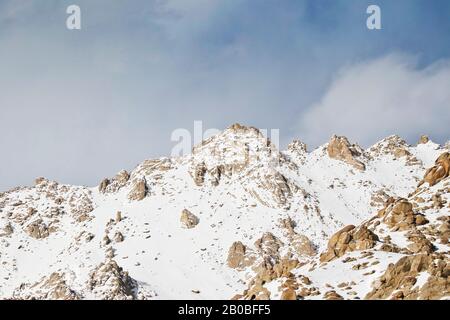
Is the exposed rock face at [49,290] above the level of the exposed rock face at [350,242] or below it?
below

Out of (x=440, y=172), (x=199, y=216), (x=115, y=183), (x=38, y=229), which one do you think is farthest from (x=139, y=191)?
(x=440, y=172)

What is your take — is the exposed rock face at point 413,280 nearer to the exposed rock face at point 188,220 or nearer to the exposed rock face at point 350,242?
the exposed rock face at point 350,242

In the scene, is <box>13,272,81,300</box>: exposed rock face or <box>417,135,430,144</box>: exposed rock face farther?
<box>417,135,430,144</box>: exposed rock face

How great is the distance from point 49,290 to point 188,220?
131 feet

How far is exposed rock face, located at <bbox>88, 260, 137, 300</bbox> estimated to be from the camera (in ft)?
344

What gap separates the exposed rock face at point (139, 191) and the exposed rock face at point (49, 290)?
4156 centimetres

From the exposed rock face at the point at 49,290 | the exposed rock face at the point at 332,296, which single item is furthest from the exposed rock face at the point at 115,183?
the exposed rock face at the point at 332,296

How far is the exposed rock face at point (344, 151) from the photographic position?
538 ft

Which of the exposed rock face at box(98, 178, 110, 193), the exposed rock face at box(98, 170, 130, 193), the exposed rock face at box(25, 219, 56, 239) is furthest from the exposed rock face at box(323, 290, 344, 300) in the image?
the exposed rock face at box(98, 178, 110, 193)

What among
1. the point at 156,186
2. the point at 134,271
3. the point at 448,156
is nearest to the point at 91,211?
the point at 156,186

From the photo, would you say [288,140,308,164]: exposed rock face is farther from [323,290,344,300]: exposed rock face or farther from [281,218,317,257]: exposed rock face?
[323,290,344,300]: exposed rock face

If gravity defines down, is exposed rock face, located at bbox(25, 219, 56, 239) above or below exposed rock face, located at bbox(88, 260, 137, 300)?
above

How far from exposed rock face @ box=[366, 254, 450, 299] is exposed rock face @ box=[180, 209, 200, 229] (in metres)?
101
